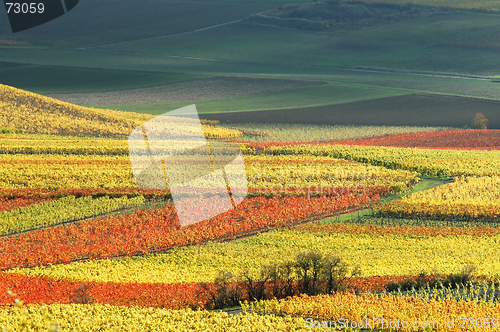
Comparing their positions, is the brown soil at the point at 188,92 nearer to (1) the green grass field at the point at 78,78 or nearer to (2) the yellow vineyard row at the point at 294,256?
(1) the green grass field at the point at 78,78

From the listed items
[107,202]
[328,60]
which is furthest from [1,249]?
[328,60]

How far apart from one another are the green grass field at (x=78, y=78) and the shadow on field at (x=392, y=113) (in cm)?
2807

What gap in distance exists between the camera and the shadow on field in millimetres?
74312

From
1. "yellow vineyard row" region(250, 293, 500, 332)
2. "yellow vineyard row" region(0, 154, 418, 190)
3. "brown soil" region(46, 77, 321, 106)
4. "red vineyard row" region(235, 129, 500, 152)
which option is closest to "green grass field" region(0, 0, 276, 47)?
"brown soil" region(46, 77, 321, 106)

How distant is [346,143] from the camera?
206 feet

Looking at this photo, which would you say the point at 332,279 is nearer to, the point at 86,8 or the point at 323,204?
the point at 323,204

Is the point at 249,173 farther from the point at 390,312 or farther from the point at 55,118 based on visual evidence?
→ the point at 55,118

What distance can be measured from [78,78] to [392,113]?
188ft

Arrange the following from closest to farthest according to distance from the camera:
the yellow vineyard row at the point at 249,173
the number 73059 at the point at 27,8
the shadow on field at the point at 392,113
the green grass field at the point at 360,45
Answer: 1. the yellow vineyard row at the point at 249,173
2. the shadow on field at the point at 392,113
3. the green grass field at the point at 360,45
4. the number 73059 at the point at 27,8

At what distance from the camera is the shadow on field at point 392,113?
A: 74.3 m

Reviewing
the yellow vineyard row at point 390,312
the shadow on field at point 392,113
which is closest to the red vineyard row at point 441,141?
the shadow on field at point 392,113

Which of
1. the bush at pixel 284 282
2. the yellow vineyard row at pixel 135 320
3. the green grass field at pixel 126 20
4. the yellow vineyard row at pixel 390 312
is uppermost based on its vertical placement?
the green grass field at pixel 126 20

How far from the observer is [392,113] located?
78.6 m

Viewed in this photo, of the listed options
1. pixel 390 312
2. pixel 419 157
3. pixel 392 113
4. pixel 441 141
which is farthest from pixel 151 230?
pixel 392 113
